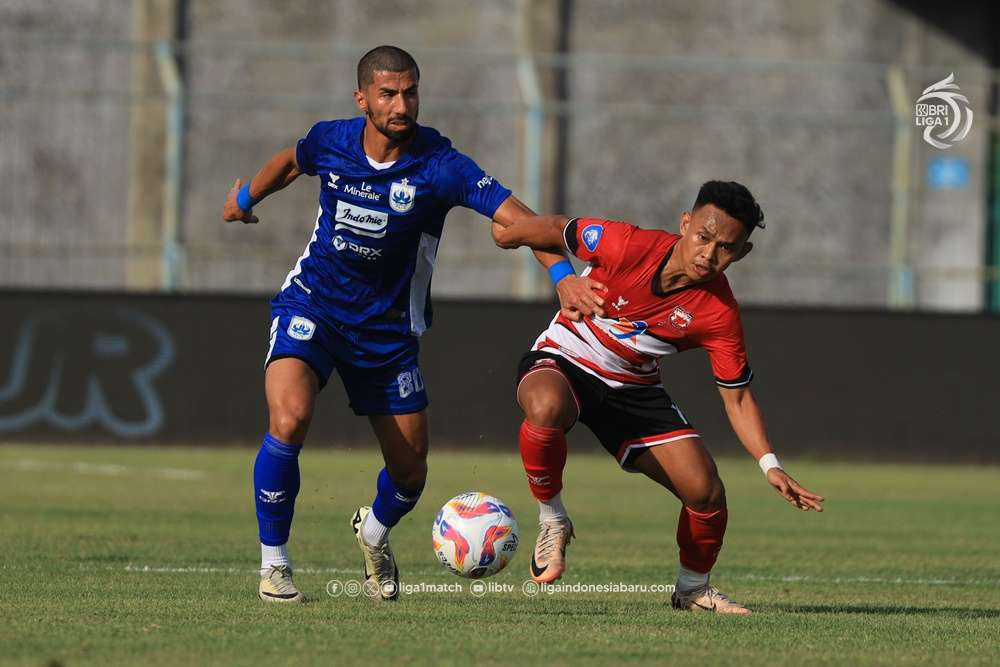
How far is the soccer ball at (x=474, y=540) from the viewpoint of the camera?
740 centimetres

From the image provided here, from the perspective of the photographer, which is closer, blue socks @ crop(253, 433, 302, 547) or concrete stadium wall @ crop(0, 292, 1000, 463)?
blue socks @ crop(253, 433, 302, 547)

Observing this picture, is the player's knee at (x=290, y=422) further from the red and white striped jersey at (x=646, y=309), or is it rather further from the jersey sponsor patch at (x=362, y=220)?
the red and white striped jersey at (x=646, y=309)

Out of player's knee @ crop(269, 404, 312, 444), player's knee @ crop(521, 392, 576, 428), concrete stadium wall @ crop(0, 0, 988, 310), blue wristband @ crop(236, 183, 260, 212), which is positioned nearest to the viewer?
player's knee @ crop(269, 404, 312, 444)

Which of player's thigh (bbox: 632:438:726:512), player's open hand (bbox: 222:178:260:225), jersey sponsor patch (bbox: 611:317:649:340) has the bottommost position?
player's thigh (bbox: 632:438:726:512)

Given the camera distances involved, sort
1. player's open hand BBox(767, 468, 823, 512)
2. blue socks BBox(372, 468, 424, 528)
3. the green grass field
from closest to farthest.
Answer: the green grass field, player's open hand BBox(767, 468, 823, 512), blue socks BBox(372, 468, 424, 528)

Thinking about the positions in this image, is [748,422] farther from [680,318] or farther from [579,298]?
[579,298]

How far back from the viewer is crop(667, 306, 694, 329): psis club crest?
24.7ft

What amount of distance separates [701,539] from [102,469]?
28.5 feet

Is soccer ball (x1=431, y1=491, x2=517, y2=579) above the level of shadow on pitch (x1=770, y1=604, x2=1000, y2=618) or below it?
above

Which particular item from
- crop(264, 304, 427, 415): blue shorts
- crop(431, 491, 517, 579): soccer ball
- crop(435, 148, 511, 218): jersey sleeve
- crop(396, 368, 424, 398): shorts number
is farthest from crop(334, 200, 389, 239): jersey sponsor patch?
crop(431, 491, 517, 579): soccer ball

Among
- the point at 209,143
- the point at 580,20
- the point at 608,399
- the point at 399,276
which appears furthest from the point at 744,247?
the point at 580,20

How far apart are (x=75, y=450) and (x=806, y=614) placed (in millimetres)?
10904

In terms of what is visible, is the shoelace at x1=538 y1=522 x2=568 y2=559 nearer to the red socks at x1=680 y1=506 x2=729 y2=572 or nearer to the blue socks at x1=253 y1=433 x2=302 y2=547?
the red socks at x1=680 y1=506 x2=729 y2=572

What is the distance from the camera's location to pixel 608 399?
25.5ft
